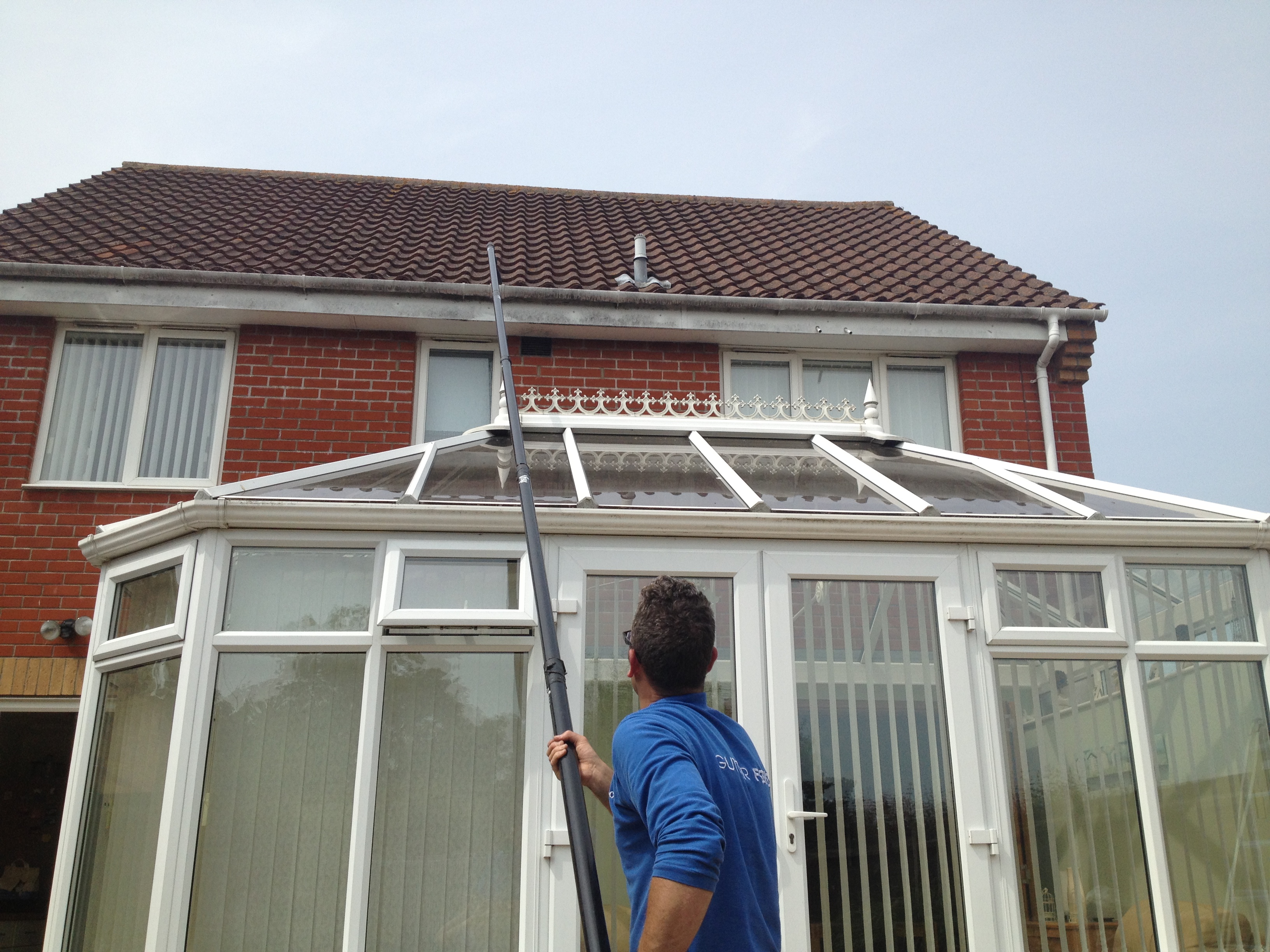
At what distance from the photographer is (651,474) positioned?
5402mm

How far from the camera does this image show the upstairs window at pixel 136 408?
7.39 metres

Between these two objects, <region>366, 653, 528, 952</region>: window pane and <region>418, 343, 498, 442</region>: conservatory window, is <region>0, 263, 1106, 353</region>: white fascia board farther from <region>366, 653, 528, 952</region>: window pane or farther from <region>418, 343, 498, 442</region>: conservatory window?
<region>366, 653, 528, 952</region>: window pane

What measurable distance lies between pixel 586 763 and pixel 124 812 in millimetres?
2953

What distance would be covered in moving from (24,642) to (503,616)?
4.10 meters

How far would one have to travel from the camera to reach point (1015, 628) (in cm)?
461

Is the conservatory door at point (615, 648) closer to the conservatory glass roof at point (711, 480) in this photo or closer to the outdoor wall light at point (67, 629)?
the conservatory glass roof at point (711, 480)

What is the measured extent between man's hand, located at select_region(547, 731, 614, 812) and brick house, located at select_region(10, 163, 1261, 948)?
438 centimetres

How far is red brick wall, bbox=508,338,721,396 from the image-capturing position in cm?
783

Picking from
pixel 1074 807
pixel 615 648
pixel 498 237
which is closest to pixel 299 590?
pixel 615 648

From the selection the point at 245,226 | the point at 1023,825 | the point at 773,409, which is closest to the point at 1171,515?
the point at 1023,825

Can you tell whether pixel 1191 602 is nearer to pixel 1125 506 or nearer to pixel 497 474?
pixel 1125 506

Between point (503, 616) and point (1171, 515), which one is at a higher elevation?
point (1171, 515)

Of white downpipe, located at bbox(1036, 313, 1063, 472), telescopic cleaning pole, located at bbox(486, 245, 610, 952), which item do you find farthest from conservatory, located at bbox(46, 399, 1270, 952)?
white downpipe, located at bbox(1036, 313, 1063, 472)

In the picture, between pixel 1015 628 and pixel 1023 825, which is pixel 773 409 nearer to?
pixel 1015 628
